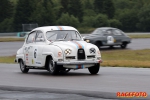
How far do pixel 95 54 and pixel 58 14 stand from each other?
324ft

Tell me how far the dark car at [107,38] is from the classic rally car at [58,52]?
17.8 m

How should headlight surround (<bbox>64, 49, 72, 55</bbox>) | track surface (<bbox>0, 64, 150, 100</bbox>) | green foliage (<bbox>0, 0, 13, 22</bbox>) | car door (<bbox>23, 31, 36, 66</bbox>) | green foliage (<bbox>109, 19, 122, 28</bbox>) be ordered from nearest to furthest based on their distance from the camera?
track surface (<bbox>0, 64, 150, 100</bbox>)
headlight surround (<bbox>64, 49, 72, 55</bbox>)
car door (<bbox>23, 31, 36, 66</bbox>)
green foliage (<bbox>109, 19, 122, 28</bbox>)
green foliage (<bbox>0, 0, 13, 22</bbox>)

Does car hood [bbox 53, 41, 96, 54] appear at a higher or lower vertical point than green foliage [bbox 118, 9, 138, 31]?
higher

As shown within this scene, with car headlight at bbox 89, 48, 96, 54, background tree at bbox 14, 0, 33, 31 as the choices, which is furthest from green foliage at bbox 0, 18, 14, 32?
car headlight at bbox 89, 48, 96, 54

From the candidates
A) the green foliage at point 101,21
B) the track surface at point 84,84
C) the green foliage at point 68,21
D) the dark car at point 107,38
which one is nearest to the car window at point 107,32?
the dark car at point 107,38

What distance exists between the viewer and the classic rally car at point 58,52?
15.8m

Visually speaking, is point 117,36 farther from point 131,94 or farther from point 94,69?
point 131,94

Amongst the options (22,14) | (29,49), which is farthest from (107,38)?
(22,14)

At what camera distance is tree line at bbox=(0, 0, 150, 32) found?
103000 millimetres

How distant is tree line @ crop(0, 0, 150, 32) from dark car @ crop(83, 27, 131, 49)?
5731cm

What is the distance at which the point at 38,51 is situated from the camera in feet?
55.5

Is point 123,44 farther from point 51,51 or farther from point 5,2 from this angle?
point 5,2

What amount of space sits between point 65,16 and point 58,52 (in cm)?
8863

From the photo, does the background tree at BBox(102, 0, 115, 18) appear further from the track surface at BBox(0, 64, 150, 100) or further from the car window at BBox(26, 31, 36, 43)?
the track surface at BBox(0, 64, 150, 100)
